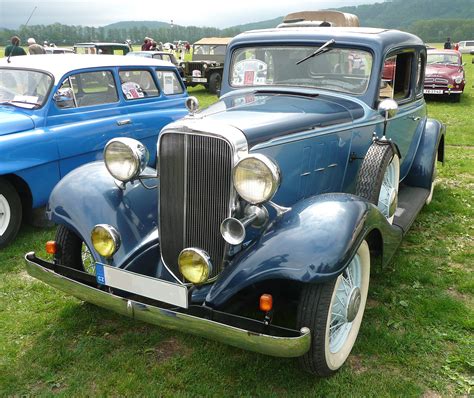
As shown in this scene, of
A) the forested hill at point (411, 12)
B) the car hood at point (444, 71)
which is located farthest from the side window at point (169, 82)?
the forested hill at point (411, 12)

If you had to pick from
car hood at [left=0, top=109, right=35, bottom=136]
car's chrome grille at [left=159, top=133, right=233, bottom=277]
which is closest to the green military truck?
car hood at [left=0, top=109, right=35, bottom=136]

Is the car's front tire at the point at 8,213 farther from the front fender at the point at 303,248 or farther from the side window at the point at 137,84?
the front fender at the point at 303,248

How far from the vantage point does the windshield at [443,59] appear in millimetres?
14336

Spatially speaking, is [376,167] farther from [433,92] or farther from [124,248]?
[433,92]

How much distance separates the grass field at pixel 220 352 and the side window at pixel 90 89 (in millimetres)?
2020

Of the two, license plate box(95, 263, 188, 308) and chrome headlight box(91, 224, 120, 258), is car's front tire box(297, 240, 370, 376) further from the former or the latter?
chrome headlight box(91, 224, 120, 258)

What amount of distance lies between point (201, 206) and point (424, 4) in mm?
179303

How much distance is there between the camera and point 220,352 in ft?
9.53

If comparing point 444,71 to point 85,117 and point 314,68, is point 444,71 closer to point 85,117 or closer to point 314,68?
point 314,68

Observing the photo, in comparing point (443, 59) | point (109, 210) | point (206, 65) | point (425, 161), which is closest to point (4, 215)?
point (109, 210)

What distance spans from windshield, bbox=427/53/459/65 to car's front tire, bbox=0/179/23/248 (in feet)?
44.0

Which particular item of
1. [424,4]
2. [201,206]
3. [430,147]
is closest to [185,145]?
[201,206]

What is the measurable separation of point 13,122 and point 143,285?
2.85 metres

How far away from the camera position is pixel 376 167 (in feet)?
10.7
